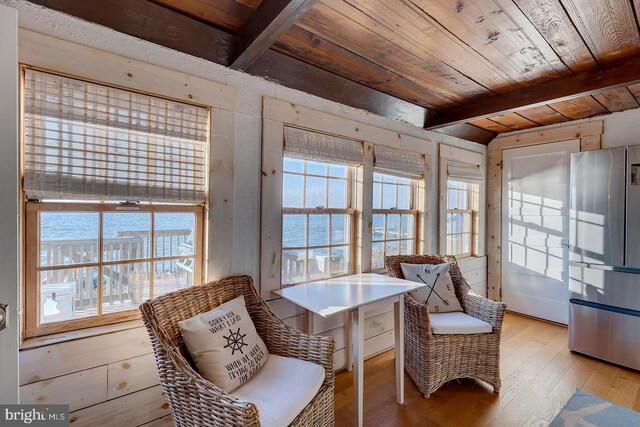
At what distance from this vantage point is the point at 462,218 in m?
3.75

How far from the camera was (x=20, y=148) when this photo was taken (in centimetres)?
127

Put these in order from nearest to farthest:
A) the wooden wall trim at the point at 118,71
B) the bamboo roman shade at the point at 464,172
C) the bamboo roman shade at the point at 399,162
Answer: the wooden wall trim at the point at 118,71 → the bamboo roman shade at the point at 399,162 → the bamboo roman shade at the point at 464,172

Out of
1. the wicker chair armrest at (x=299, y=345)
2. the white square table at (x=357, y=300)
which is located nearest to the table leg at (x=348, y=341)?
the white square table at (x=357, y=300)

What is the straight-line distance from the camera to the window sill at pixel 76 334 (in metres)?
1.32

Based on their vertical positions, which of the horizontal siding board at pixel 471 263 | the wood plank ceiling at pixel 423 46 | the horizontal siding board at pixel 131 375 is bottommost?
the horizontal siding board at pixel 131 375

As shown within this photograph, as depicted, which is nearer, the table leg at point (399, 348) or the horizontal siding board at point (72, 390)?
the horizontal siding board at point (72, 390)

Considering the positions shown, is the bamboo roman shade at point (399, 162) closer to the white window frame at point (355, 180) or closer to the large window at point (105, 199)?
the white window frame at point (355, 180)

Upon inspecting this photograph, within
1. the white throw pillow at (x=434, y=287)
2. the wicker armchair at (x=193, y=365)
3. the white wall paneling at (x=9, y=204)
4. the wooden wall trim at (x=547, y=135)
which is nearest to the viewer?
the white wall paneling at (x=9, y=204)

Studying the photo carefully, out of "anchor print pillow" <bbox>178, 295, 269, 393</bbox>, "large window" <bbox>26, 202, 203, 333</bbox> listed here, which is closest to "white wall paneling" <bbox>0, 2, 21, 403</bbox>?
"large window" <bbox>26, 202, 203, 333</bbox>

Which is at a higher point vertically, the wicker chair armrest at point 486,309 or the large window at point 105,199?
the large window at point 105,199

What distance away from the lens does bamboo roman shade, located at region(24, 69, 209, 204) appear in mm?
1308

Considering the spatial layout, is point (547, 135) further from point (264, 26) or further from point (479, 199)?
point (264, 26)

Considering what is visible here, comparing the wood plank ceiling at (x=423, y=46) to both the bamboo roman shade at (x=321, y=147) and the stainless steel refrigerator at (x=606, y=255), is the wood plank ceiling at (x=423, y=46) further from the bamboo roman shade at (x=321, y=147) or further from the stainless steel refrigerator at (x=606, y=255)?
the stainless steel refrigerator at (x=606, y=255)

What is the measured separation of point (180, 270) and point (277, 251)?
0.63 meters
